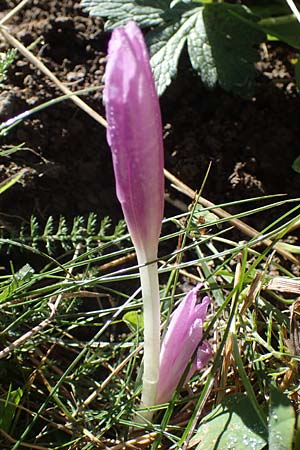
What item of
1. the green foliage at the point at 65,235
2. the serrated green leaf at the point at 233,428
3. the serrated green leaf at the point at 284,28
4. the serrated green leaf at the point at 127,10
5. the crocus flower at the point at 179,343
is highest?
the serrated green leaf at the point at 127,10

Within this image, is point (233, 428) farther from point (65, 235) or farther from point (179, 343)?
point (65, 235)

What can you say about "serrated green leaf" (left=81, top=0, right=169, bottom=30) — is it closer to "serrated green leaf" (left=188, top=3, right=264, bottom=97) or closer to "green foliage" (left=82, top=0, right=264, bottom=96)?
"green foliage" (left=82, top=0, right=264, bottom=96)

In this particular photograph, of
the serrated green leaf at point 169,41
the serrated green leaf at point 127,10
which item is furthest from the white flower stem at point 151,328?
the serrated green leaf at point 127,10

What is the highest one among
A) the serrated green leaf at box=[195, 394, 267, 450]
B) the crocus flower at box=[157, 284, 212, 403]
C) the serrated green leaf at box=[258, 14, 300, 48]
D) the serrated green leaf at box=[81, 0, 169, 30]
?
the serrated green leaf at box=[81, 0, 169, 30]

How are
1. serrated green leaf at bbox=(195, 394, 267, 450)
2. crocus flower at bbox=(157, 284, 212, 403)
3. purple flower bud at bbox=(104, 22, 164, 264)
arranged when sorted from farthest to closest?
crocus flower at bbox=(157, 284, 212, 403) → serrated green leaf at bbox=(195, 394, 267, 450) → purple flower bud at bbox=(104, 22, 164, 264)

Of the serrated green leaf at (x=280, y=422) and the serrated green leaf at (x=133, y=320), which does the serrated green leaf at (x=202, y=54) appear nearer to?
the serrated green leaf at (x=133, y=320)

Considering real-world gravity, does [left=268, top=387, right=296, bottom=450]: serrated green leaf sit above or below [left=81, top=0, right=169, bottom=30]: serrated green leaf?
below

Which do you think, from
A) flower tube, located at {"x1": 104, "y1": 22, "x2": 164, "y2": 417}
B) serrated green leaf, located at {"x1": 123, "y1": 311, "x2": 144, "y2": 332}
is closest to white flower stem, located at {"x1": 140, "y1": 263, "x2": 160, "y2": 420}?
flower tube, located at {"x1": 104, "y1": 22, "x2": 164, "y2": 417}
